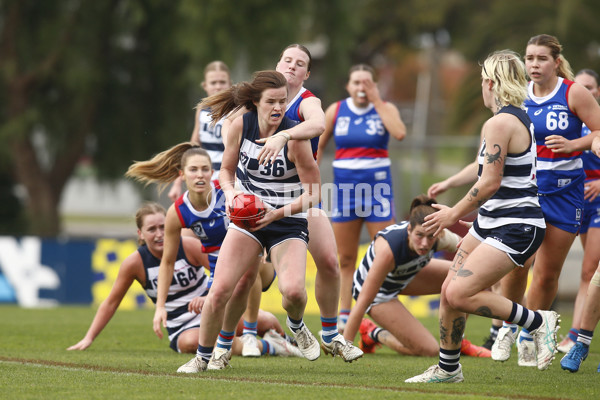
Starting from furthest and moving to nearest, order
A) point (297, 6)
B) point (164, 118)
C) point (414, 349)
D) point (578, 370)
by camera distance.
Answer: point (164, 118) < point (297, 6) < point (414, 349) < point (578, 370)

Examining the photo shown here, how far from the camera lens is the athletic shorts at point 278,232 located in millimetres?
5863

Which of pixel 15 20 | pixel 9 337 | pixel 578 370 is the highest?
pixel 15 20

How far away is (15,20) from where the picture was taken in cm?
1872

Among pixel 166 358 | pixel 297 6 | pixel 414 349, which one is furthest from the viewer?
pixel 297 6

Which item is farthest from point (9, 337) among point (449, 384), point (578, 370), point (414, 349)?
point (578, 370)

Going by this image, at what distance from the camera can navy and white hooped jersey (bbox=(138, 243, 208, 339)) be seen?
755cm

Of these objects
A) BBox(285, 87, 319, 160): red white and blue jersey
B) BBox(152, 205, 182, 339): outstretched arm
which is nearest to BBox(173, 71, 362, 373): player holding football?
BBox(285, 87, 319, 160): red white and blue jersey

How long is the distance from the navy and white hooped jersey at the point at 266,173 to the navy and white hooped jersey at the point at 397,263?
50.5 inches

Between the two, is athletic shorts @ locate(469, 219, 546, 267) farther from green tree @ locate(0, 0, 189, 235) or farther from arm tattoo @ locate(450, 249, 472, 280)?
green tree @ locate(0, 0, 189, 235)

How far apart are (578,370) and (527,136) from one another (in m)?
2.02

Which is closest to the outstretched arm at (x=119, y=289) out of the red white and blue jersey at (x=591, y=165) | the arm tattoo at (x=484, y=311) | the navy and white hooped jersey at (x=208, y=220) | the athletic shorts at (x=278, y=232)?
the navy and white hooped jersey at (x=208, y=220)

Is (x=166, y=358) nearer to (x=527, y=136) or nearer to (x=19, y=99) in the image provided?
(x=527, y=136)

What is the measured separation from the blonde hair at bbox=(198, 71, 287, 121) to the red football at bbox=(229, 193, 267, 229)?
683mm

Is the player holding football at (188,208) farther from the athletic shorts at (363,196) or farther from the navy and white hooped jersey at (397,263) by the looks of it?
the athletic shorts at (363,196)
